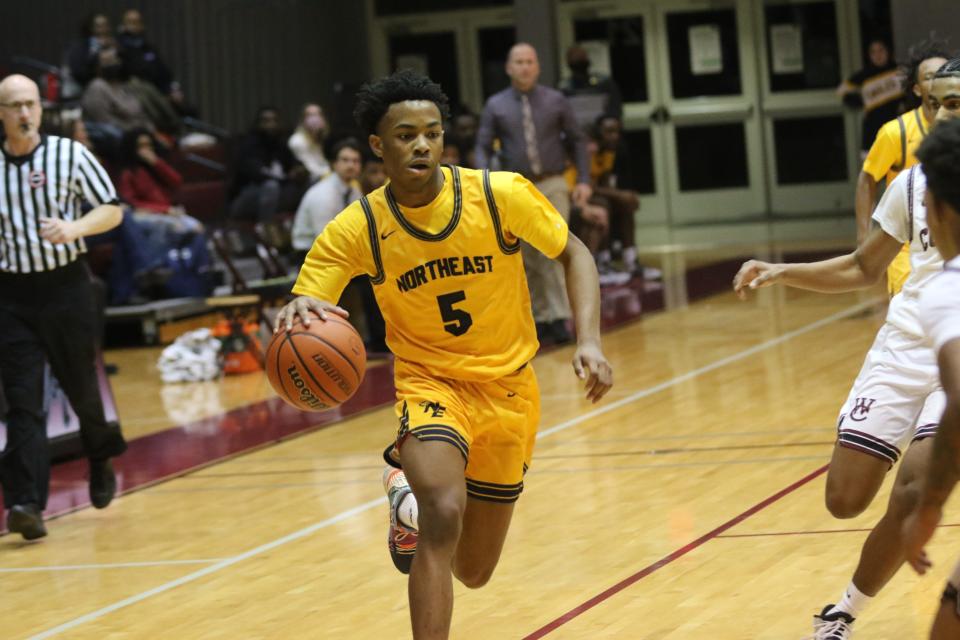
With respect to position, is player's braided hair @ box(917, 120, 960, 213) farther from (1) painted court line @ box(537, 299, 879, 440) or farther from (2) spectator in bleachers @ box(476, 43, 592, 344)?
(2) spectator in bleachers @ box(476, 43, 592, 344)

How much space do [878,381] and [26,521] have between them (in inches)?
155

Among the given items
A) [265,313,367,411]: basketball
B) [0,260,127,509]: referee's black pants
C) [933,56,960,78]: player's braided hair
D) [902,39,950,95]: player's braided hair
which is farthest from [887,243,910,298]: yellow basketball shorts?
[0,260,127,509]: referee's black pants

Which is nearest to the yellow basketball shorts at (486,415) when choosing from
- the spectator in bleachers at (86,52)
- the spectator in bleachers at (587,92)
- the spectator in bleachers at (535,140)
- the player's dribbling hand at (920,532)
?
the player's dribbling hand at (920,532)

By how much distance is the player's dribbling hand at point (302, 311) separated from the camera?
468 cm

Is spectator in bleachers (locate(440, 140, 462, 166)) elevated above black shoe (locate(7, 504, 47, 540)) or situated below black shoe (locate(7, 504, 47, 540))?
above

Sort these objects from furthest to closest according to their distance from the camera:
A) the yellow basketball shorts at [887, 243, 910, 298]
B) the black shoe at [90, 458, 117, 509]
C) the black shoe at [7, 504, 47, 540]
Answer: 1. the black shoe at [90, 458, 117, 509]
2. the black shoe at [7, 504, 47, 540]
3. the yellow basketball shorts at [887, 243, 910, 298]

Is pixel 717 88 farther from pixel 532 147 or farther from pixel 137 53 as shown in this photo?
pixel 532 147

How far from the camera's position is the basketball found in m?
4.71

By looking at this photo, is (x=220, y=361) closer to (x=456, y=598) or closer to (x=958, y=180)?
(x=456, y=598)

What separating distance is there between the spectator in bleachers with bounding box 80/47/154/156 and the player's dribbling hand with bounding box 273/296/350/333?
1149cm

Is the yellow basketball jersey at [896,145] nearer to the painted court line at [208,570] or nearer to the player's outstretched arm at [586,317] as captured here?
the player's outstretched arm at [586,317]

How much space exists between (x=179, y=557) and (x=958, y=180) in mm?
4320

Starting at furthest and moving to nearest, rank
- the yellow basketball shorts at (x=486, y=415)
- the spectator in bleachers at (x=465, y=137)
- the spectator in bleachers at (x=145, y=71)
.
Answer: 1. the spectator in bleachers at (x=145, y=71)
2. the spectator in bleachers at (x=465, y=137)
3. the yellow basketball shorts at (x=486, y=415)

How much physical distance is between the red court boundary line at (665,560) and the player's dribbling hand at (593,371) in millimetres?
1085
